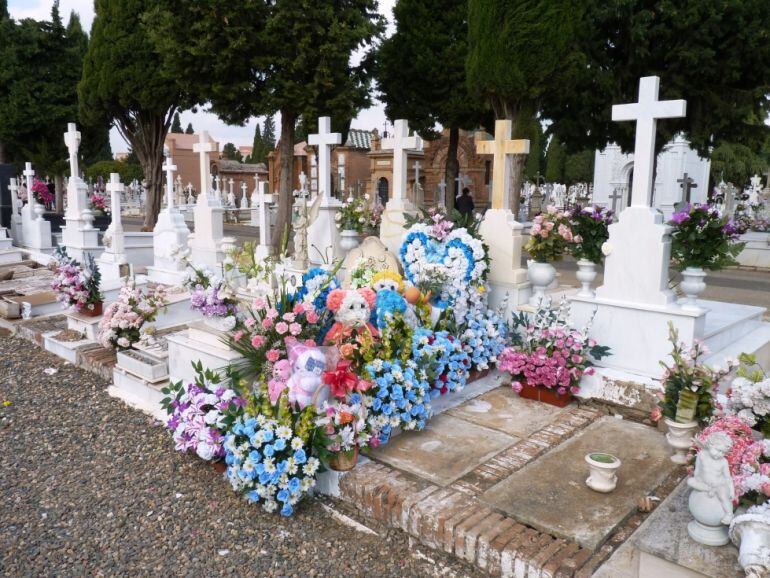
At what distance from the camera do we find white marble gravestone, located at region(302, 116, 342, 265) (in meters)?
7.58

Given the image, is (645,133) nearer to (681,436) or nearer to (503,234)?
(503,234)

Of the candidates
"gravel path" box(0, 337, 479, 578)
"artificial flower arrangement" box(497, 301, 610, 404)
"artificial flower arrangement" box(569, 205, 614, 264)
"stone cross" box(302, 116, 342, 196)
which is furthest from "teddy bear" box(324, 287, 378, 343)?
"stone cross" box(302, 116, 342, 196)

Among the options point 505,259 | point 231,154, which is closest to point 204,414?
point 505,259

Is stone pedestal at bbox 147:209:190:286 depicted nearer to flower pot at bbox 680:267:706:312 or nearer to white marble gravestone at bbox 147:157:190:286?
white marble gravestone at bbox 147:157:190:286

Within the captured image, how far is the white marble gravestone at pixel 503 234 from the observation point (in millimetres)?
5906

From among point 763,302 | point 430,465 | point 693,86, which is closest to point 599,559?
point 430,465

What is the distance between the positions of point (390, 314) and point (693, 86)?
45.3ft

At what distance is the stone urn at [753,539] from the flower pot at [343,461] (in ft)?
6.62

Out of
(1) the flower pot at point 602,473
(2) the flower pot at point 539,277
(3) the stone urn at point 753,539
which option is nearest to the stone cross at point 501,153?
(2) the flower pot at point 539,277

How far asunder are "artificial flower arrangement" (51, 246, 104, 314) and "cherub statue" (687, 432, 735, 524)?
6406mm

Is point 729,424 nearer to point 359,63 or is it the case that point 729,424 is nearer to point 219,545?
point 219,545

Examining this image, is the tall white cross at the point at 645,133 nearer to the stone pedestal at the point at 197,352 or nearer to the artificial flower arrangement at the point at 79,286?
the stone pedestal at the point at 197,352

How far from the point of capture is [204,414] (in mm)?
4188

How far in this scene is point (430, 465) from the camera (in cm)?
383
